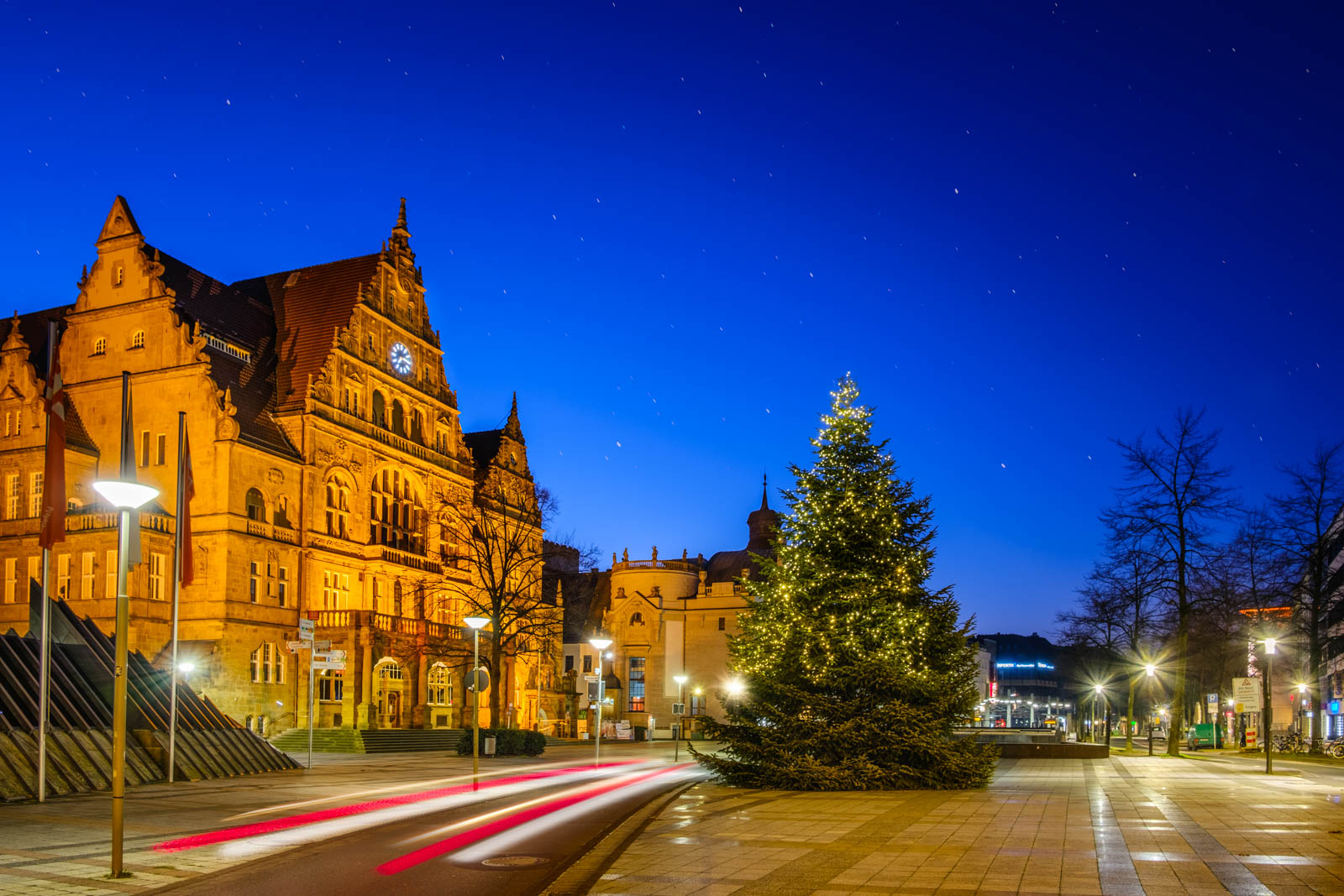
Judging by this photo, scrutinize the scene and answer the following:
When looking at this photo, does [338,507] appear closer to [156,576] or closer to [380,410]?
[380,410]

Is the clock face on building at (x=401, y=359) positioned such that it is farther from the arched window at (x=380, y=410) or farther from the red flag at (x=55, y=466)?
the red flag at (x=55, y=466)

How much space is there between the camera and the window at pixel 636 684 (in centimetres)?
9444

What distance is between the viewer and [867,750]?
77.3 feet

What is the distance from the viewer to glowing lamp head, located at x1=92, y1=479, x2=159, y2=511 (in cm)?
1295

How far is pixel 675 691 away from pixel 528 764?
55.2 m

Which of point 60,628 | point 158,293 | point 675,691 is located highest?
point 158,293

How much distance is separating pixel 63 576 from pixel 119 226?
16.0 meters

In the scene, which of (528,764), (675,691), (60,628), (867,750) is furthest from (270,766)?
(675,691)

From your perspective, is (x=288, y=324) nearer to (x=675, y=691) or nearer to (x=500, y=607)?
(x=500, y=607)

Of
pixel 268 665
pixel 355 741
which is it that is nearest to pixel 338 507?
pixel 268 665

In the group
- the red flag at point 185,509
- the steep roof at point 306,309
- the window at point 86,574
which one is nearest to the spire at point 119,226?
the steep roof at point 306,309

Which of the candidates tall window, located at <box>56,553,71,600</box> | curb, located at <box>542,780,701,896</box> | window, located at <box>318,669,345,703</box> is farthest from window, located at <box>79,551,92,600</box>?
curb, located at <box>542,780,701,896</box>

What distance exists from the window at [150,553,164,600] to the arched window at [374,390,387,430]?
14.3 meters

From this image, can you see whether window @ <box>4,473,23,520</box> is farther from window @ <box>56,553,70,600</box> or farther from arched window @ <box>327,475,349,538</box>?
arched window @ <box>327,475,349,538</box>
